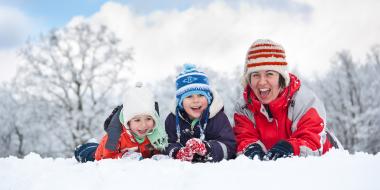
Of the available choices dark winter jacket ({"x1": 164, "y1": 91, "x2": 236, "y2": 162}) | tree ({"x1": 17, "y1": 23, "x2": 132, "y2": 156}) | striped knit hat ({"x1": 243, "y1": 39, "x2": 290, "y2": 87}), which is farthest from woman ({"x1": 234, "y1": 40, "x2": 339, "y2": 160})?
tree ({"x1": 17, "y1": 23, "x2": 132, "y2": 156})

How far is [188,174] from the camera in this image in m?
2.57

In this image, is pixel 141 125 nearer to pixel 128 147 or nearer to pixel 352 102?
pixel 128 147

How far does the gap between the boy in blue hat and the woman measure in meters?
0.17

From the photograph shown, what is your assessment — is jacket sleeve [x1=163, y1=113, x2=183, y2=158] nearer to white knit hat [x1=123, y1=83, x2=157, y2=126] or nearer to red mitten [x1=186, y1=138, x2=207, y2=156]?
white knit hat [x1=123, y1=83, x2=157, y2=126]

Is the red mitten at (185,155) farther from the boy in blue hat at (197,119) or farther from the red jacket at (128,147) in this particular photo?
the red jacket at (128,147)

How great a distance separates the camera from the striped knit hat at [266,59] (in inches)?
158

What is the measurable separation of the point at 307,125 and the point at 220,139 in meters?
0.82

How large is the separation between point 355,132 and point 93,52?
16.7 meters

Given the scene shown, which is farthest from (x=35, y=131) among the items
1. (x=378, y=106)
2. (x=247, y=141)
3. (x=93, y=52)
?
(x=247, y=141)

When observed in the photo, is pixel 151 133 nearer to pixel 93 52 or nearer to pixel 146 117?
pixel 146 117

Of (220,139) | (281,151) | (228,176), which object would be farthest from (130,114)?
(228,176)

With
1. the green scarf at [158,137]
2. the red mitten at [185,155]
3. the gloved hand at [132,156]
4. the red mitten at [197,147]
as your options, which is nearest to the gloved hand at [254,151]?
the red mitten at [197,147]

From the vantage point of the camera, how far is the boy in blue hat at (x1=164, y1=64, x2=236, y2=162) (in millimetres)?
4004

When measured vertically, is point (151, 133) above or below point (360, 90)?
below
